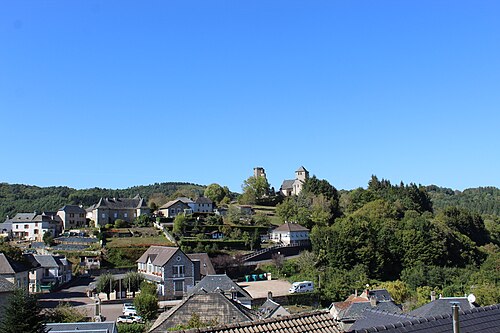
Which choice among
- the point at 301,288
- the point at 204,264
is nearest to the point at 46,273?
the point at 204,264

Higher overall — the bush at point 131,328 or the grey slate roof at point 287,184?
the grey slate roof at point 287,184

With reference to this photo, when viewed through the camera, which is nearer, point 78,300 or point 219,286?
point 219,286

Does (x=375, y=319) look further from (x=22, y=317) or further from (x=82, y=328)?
(x=82, y=328)

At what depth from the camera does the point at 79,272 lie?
56.3 metres

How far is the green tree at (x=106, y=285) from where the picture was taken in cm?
4556

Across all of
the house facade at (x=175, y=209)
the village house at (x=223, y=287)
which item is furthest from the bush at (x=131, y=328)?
the house facade at (x=175, y=209)

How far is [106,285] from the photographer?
46.1 m

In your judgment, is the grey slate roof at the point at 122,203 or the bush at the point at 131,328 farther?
the grey slate roof at the point at 122,203

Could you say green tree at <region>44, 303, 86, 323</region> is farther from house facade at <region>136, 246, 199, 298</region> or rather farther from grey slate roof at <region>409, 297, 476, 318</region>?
grey slate roof at <region>409, 297, 476, 318</region>

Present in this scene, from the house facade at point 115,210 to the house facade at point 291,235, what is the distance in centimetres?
2030

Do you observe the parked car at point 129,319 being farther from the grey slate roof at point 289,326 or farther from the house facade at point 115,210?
the house facade at point 115,210

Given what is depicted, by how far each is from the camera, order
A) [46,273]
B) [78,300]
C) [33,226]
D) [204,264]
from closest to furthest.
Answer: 1. [78,300]
2. [46,273]
3. [204,264]
4. [33,226]

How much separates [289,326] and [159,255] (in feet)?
148

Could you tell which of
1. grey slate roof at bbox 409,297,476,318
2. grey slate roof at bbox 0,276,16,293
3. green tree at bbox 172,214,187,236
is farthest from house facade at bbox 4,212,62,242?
grey slate roof at bbox 409,297,476,318
